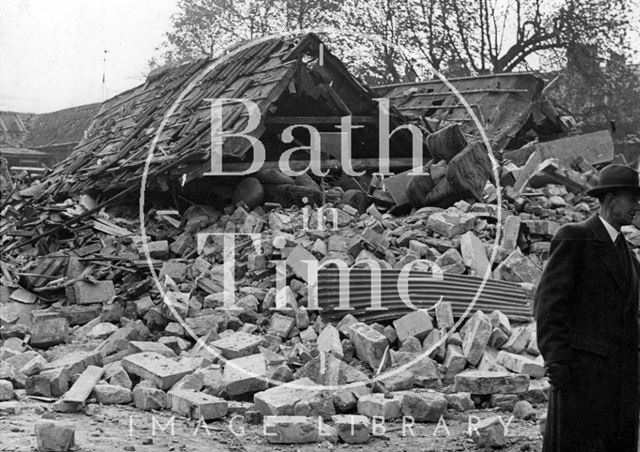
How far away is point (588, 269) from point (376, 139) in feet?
30.9

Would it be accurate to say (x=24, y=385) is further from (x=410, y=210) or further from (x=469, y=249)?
(x=410, y=210)

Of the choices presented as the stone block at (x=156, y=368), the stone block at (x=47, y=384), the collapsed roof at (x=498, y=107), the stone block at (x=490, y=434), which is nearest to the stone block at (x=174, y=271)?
the stone block at (x=156, y=368)

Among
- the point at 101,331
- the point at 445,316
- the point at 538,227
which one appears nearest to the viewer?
the point at 445,316

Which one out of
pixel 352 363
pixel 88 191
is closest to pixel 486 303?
pixel 352 363

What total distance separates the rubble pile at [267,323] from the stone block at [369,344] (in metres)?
0.02

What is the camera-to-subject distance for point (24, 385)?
6324mm

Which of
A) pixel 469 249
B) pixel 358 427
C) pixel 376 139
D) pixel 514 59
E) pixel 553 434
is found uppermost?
pixel 514 59

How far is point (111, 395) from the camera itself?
237 inches

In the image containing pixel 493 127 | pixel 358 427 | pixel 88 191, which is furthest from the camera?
pixel 493 127

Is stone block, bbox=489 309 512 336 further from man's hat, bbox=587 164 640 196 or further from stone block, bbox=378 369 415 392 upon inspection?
man's hat, bbox=587 164 640 196

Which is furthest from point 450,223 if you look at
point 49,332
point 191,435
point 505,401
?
point 191,435

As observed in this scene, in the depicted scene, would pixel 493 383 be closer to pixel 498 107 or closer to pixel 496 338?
pixel 496 338

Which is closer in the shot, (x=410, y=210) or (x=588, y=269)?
(x=588, y=269)

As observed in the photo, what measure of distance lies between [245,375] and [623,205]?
339 centimetres
